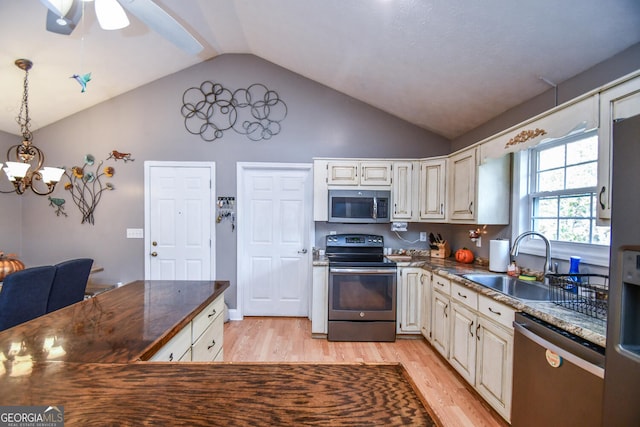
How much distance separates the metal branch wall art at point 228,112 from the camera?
349cm

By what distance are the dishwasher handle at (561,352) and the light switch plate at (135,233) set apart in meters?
4.01

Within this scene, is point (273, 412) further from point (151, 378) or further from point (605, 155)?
point (605, 155)

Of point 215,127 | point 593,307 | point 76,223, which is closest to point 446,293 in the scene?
point 593,307

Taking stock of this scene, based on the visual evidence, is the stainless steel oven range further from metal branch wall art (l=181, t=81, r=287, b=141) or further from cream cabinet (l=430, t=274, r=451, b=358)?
metal branch wall art (l=181, t=81, r=287, b=141)

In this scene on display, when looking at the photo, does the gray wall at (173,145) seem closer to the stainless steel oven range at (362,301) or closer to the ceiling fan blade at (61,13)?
the stainless steel oven range at (362,301)

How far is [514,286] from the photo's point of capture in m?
2.14

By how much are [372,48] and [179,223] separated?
304 centimetres

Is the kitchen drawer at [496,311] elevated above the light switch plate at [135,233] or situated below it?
below

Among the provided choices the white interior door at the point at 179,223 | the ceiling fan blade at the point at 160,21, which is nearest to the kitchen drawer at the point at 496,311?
the ceiling fan blade at the point at 160,21

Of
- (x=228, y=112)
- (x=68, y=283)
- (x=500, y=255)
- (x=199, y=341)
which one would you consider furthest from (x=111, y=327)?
(x=228, y=112)

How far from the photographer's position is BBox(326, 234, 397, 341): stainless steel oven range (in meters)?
2.88

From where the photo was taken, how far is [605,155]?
1.34 m

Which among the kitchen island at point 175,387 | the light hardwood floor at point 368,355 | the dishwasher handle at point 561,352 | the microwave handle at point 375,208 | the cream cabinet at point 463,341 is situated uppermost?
the microwave handle at point 375,208

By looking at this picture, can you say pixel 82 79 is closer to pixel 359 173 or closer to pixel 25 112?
pixel 25 112
